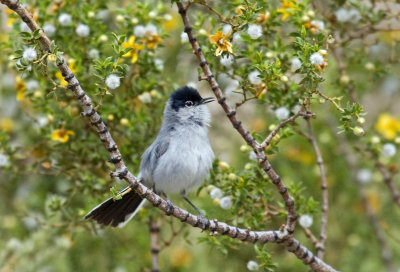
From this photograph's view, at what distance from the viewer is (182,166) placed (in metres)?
3.15

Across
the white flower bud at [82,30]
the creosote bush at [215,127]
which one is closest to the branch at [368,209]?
the creosote bush at [215,127]

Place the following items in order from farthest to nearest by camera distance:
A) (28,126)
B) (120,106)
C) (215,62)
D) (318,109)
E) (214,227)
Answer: (28,126), (318,109), (120,106), (215,62), (214,227)

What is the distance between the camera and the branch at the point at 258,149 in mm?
2404

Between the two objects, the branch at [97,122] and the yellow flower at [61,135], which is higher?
the branch at [97,122]

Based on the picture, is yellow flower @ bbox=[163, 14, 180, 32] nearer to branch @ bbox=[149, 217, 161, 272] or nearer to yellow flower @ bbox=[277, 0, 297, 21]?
yellow flower @ bbox=[277, 0, 297, 21]

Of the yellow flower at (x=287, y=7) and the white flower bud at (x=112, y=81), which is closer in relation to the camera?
the white flower bud at (x=112, y=81)

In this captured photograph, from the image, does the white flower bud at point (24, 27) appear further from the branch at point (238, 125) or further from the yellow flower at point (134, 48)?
the branch at point (238, 125)

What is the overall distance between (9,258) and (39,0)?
1955 millimetres

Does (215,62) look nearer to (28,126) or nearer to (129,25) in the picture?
Answer: (129,25)

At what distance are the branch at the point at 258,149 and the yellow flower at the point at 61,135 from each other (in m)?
1.15

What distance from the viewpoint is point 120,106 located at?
325 centimetres

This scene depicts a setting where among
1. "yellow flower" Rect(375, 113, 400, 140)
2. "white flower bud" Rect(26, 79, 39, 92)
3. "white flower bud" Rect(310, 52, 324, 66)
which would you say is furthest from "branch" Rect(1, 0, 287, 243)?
"yellow flower" Rect(375, 113, 400, 140)

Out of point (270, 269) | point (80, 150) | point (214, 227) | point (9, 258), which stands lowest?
point (9, 258)

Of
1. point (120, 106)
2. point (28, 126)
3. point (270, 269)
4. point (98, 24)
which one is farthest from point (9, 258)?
point (270, 269)
